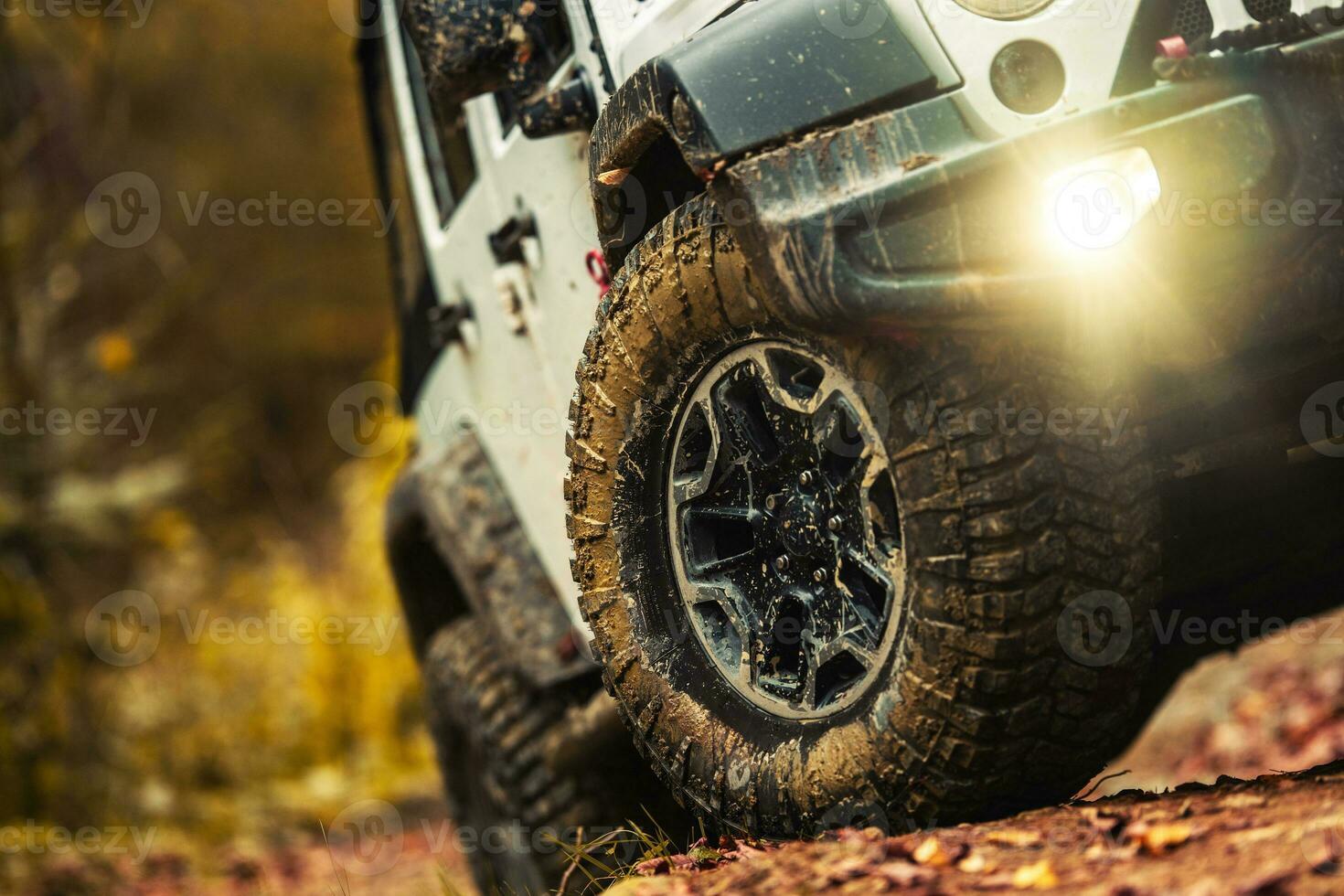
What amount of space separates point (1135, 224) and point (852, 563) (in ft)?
2.30

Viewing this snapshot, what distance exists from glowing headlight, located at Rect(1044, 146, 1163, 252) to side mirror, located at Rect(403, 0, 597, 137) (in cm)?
123

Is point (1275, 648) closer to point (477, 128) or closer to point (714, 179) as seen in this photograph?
point (477, 128)

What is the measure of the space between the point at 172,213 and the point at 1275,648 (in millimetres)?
14321

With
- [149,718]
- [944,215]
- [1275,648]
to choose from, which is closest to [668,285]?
[944,215]

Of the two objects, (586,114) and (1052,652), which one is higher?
(586,114)

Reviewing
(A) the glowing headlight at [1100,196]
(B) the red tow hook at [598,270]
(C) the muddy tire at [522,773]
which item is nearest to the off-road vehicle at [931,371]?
(A) the glowing headlight at [1100,196]

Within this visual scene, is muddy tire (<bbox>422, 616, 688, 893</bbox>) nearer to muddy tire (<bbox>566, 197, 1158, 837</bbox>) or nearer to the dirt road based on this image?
muddy tire (<bbox>566, 197, 1158, 837</bbox>)

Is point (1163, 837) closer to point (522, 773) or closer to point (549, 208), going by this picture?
point (549, 208)

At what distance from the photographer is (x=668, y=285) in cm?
237

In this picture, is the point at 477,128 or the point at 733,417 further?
the point at 477,128

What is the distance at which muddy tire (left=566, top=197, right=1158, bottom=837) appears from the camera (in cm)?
197

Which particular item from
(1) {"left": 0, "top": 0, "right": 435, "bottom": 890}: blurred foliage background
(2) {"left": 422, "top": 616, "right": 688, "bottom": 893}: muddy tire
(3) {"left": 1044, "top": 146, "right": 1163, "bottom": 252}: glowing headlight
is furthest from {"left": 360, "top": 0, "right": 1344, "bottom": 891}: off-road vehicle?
(1) {"left": 0, "top": 0, "right": 435, "bottom": 890}: blurred foliage background

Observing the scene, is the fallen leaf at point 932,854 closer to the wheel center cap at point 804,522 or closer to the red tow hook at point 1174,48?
the wheel center cap at point 804,522

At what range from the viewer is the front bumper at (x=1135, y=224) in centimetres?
188
